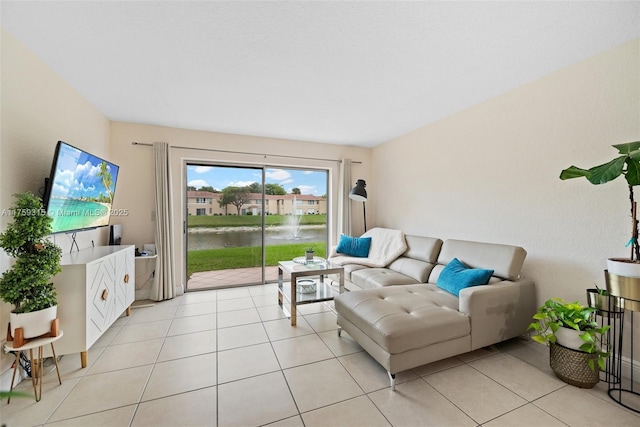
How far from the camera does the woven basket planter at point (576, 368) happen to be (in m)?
1.81

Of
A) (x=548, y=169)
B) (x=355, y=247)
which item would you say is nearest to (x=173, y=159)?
(x=355, y=247)

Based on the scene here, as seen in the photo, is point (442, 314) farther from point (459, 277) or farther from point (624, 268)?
point (624, 268)

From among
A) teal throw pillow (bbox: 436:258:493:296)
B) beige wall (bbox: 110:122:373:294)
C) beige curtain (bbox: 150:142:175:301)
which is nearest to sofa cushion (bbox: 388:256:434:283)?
teal throw pillow (bbox: 436:258:493:296)

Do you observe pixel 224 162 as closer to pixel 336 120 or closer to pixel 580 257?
pixel 336 120

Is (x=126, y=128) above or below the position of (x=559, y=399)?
above

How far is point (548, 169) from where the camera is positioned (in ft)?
7.77

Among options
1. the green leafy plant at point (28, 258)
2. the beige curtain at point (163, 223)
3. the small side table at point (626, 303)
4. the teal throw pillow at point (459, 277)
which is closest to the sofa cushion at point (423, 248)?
the teal throw pillow at point (459, 277)

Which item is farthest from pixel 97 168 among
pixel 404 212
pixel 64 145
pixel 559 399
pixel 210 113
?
pixel 559 399

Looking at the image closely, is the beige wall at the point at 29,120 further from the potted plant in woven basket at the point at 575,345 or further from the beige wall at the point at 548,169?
the beige wall at the point at 548,169

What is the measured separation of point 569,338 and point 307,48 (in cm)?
283

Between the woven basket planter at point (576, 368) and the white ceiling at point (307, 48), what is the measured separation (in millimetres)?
2236

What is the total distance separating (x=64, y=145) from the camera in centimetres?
204

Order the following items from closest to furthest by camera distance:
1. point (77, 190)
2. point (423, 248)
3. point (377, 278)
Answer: point (77, 190) → point (377, 278) → point (423, 248)

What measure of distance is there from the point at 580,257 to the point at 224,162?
4.20 m
